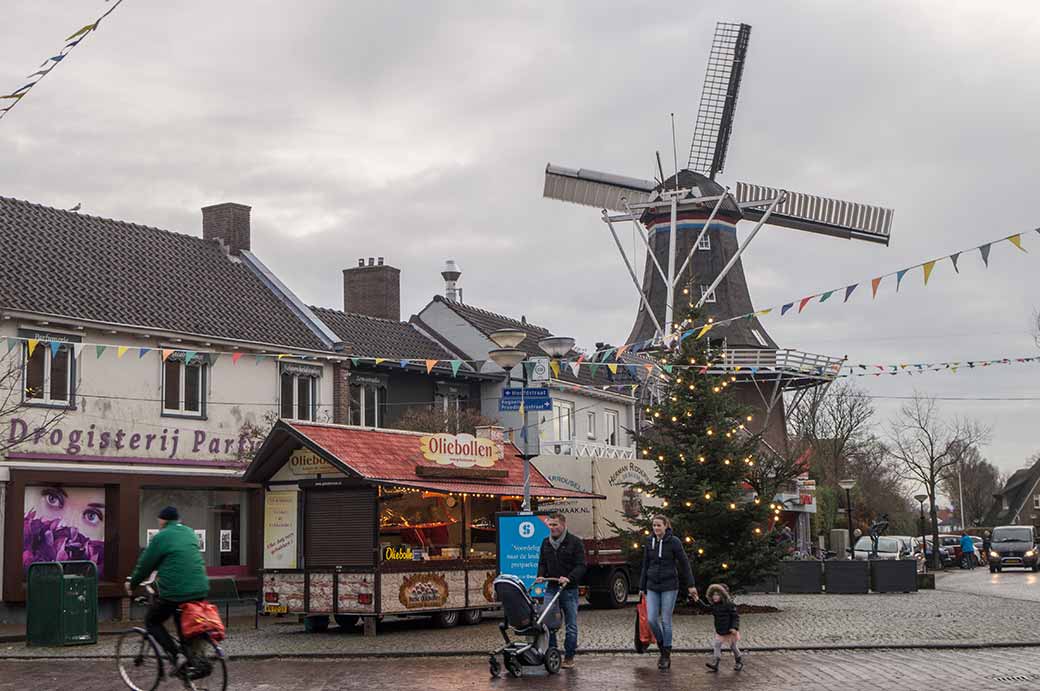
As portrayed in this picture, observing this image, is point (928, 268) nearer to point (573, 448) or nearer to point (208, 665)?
point (208, 665)

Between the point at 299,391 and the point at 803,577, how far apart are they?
13632mm

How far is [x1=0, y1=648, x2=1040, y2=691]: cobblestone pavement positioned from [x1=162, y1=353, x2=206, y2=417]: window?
13.4 m

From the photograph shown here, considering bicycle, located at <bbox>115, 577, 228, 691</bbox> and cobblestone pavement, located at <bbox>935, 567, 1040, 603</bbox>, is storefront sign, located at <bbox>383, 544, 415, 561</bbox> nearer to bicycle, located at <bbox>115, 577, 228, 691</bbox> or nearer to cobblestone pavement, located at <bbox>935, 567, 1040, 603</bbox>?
bicycle, located at <bbox>115, 577, 228, 691</bbox>

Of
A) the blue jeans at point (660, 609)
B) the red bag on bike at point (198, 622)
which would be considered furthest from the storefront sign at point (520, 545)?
the red bag on bike at point (198, 622)

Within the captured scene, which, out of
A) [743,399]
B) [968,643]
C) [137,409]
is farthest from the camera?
[743,399]

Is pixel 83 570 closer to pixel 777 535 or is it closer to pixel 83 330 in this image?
pixel 83 330

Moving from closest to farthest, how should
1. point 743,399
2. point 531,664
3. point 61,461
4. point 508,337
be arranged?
point 531,664 → point 508,337 → point 61,461 → point 743,399

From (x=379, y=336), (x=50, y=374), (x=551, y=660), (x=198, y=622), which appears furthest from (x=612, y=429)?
(x=198, y=622)

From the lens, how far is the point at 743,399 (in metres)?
53.3

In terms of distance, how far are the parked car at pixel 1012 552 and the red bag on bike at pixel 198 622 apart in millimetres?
44306

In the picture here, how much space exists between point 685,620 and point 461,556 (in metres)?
4.13

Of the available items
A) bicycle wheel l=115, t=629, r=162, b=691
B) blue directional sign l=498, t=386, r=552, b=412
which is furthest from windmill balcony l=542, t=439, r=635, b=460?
bicycle wheel l=115, t=629, r=162, b=691

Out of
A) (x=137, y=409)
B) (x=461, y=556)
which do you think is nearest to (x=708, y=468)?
(x=461, y=556)

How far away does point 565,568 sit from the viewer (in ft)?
55.6
